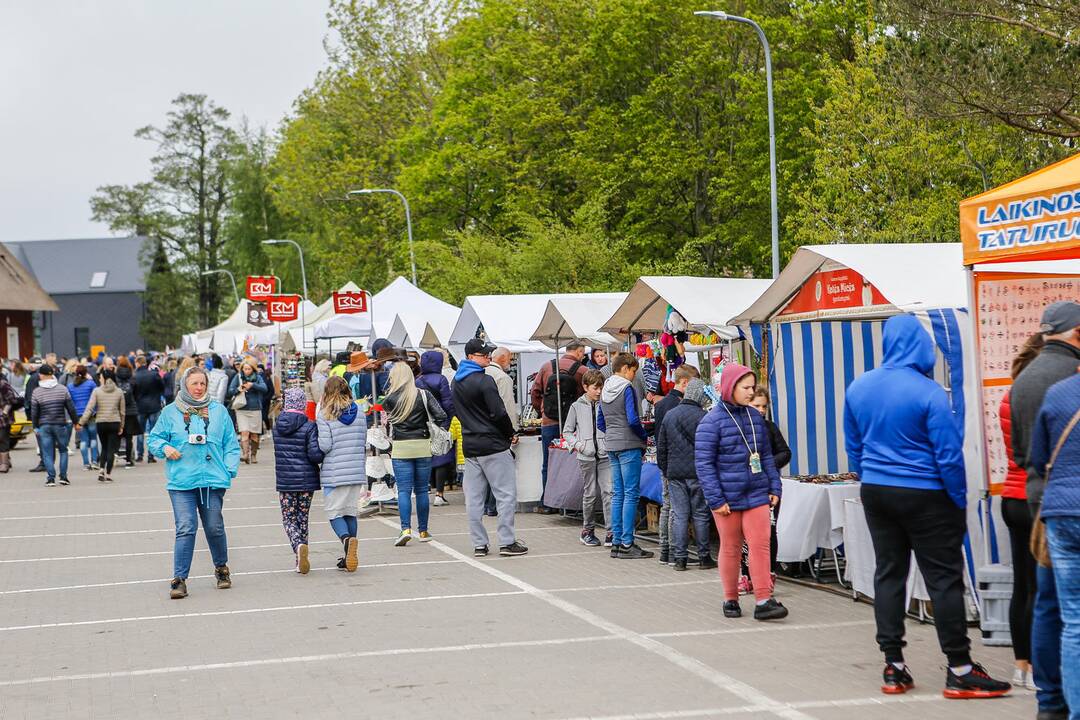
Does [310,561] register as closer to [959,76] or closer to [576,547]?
[576,547]

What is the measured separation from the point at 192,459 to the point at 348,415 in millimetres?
1435

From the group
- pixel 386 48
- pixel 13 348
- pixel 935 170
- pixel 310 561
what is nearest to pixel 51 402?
pixel 310 561

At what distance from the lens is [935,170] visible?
25.5m

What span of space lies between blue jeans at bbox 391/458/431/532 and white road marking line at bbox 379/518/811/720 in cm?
150

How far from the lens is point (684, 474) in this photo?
10.7m

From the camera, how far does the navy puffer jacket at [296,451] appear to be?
36.1ft

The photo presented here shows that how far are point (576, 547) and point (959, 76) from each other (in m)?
10.0

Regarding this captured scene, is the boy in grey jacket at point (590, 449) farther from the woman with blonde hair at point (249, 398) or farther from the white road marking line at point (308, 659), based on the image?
the woman with blonde hair at point (249, 398)

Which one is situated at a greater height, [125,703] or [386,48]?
[386,48]

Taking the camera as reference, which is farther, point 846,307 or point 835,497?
point 846,307

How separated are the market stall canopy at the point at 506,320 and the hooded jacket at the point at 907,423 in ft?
36.3

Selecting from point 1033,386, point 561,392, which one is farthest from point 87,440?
point 1033,386

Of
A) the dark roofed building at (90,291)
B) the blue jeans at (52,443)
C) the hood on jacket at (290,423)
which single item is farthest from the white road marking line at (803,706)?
the dark roofed building at (90,291)

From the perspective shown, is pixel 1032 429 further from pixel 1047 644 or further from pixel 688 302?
pixel 688 302
